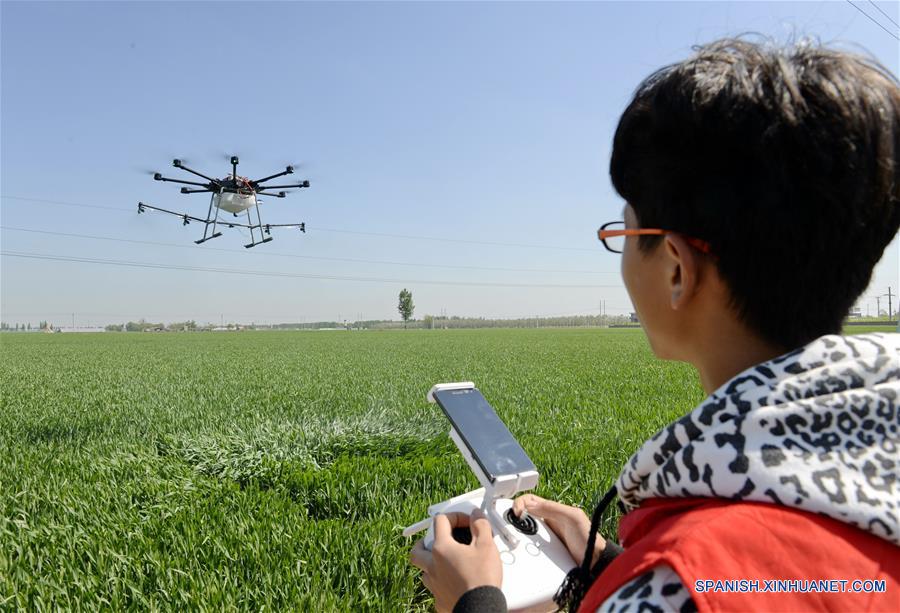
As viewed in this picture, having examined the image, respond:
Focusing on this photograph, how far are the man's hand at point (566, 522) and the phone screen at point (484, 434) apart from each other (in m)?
0.08

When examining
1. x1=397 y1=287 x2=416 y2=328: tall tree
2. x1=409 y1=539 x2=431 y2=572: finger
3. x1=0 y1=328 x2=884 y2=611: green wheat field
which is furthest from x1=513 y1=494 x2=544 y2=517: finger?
x1=397 y1=287 x2=416 y2=328: tall tree

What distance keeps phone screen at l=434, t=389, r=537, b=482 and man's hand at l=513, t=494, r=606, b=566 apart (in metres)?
0.08

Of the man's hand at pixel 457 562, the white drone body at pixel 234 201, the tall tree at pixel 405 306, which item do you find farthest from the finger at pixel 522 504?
the tall tree at pixel 405 306

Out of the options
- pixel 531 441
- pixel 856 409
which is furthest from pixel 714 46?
pixel 531 441

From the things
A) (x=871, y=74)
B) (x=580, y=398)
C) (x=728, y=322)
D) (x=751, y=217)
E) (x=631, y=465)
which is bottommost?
(x=580, y=398)

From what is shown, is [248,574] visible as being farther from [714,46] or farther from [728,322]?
[714,46]

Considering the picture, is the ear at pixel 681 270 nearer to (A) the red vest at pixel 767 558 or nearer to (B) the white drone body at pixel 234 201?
(A) the red vest at pixel 767 558

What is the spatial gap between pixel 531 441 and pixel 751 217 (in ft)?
16.2

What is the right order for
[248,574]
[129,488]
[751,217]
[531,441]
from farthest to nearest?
1. [531,441]
2. [129,488]
3. [248,574]
4. [751,217]

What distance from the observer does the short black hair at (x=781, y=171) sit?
32.4 inches

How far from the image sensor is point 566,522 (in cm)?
139

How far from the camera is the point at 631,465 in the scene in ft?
2.86

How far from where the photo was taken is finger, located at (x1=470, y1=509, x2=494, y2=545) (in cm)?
120

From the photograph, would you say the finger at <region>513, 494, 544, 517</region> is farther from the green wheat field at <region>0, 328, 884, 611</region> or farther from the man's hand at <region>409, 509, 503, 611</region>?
the green wheat field at <region>0, 328, 884, 611</region>
